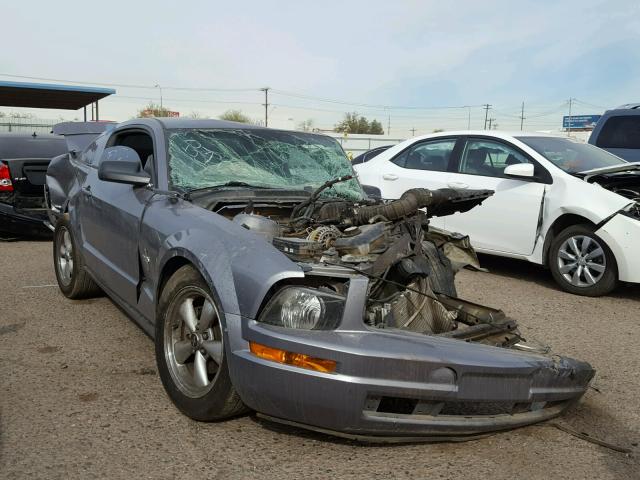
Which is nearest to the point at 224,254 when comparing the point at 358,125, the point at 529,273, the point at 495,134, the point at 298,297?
the point at 298,297

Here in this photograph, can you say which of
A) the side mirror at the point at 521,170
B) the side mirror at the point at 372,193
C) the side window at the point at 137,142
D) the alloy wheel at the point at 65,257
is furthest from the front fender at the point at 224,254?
the side mirror at the point at 521,170

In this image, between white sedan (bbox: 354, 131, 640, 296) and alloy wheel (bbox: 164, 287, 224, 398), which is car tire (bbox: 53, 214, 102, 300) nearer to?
alloy wheel (bbox: 164, 287, 224, 398)

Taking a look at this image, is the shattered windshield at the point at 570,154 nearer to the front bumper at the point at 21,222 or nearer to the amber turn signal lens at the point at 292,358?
the amber turn signal lens at the point at 292,358

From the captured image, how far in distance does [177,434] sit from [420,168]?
5.29 m

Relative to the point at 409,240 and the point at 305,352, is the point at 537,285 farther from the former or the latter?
the point at 305,352

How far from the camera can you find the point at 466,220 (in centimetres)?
671

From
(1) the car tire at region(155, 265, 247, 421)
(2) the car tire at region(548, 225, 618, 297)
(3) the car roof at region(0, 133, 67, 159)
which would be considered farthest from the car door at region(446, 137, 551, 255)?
(3) the car roof at region(0, 133, 67, 159)

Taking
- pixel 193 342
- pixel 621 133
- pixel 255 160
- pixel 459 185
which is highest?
pixel 621 133

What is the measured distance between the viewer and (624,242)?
5457 millimetres

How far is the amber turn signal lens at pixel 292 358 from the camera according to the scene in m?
2.38

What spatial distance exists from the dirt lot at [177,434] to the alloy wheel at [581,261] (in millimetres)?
1367

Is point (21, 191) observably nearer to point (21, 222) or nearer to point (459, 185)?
point (21, 222)

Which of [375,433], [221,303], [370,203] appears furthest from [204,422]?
[370,203]

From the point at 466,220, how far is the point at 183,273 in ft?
14.5
